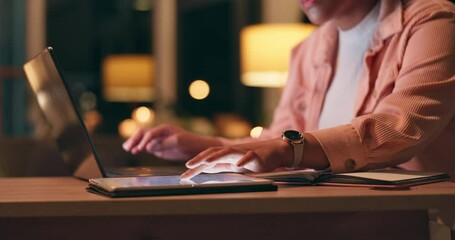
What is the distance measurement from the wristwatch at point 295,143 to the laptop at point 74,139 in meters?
0.12

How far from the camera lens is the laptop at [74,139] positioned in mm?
1062

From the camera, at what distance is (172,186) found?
1.01 metres

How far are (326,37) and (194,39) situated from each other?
6.66 m

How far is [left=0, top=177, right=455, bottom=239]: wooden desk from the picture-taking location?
0.96 metres

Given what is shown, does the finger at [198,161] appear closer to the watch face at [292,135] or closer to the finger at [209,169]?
the finger at [209,169]

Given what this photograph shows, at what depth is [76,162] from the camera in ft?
4.79

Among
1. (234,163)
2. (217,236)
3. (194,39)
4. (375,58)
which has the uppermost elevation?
(194,39)

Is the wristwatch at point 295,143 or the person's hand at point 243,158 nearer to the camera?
the person's hand at point 243,158

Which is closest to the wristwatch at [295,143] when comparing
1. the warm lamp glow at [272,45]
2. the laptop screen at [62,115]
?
the laptop screen at [62,115]

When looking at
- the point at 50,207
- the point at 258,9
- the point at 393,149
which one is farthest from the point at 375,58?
the point at 258,9

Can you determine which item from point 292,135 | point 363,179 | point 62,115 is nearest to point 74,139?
point 62,115

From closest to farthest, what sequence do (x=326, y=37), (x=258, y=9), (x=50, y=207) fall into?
(x=50, y=207), (x=326, y=37), (x=258, y=9)

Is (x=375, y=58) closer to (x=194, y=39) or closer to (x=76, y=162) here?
(x=76, y=162)

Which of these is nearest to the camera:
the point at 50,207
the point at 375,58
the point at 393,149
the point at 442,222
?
the point at 50,207
